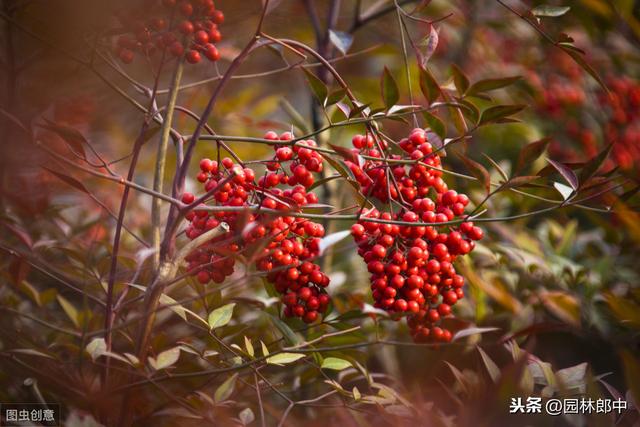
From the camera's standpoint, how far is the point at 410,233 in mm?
749

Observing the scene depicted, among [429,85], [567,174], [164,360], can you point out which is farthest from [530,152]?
[164,360]

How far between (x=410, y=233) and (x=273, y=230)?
17 centimetres

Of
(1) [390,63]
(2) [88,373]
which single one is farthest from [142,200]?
(1) [390,63]

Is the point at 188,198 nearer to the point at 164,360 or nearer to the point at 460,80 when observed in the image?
the point at 164,360

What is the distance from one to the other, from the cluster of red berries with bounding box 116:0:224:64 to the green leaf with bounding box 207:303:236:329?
0.31 m

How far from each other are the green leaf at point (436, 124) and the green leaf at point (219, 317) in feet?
1.12

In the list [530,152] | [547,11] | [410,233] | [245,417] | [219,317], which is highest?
[547,11]

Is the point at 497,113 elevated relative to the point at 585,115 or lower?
elevated

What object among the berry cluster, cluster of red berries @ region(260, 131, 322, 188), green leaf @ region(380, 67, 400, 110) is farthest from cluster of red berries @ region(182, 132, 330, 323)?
the berry cluster

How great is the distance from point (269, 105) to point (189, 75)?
11.8 inches

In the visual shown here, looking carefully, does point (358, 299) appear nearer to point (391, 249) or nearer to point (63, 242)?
point (391, 249)

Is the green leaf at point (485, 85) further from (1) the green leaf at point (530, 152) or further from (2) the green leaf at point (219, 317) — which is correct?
(2) the green leaf at point (219, 317)

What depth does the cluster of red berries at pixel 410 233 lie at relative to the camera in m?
0.74

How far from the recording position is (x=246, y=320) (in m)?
1.13
